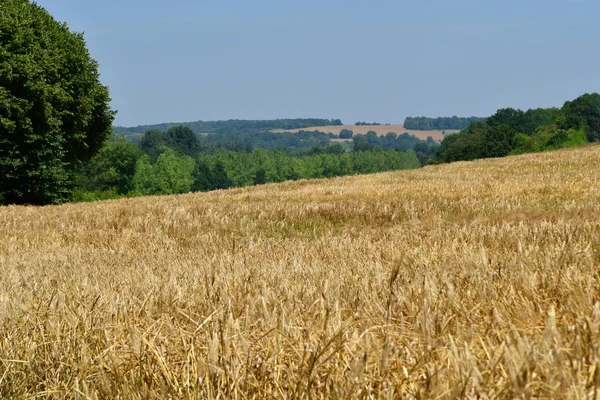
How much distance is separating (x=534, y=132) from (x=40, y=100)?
343 feet

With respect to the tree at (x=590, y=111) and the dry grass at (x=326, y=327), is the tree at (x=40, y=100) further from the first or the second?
the tree at (x=590, y=111)

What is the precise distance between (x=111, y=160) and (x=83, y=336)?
112919mm

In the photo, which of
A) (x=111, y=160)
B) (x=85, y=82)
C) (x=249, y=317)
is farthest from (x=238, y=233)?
(x=111, y=160)

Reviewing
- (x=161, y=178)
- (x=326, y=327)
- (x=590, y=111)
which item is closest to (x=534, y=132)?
(x=590, y=111)

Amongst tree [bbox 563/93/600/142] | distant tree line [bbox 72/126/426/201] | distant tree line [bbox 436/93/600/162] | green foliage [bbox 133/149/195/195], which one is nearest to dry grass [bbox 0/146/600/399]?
distant tree line [bbox 72/126/426/201]

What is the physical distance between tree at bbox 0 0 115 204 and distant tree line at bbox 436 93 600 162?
200 feet

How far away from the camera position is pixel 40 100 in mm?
31734

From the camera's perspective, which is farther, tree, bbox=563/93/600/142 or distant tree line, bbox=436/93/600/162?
tree, bbox=563/93/600/142

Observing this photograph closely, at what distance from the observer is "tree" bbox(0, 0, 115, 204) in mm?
30453

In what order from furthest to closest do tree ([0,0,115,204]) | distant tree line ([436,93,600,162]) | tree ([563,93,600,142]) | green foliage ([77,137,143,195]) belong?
tree ([563,93,600,142])
green foliage ([77,137,143,195])
distant tree line ([436,93,600,162])
tree ([0,0,115,204])

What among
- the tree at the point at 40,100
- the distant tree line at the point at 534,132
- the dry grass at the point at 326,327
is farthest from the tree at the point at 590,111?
the dry grass at the point at 326,327

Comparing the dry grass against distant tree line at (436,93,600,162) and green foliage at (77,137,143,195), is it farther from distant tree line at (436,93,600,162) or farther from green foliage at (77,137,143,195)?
green foliage at (77,137,143,195)

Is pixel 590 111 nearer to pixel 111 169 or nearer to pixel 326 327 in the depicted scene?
pixel 111 169

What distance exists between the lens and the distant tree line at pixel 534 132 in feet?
271
